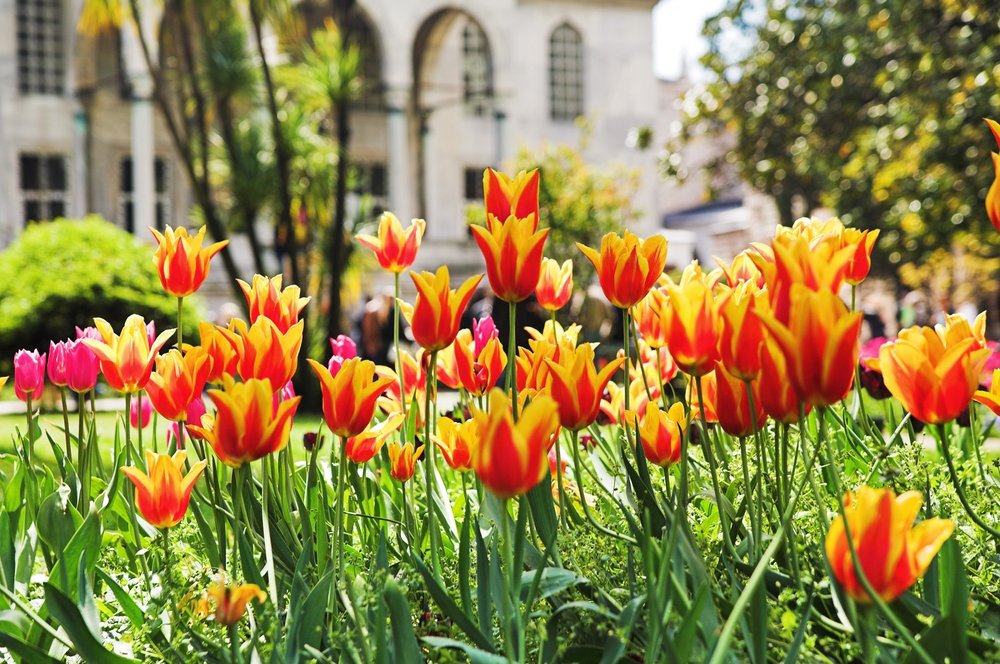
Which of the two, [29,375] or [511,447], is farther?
[29,375]

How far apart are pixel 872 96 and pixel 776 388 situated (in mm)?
9100

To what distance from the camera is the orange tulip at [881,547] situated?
96 centimetres

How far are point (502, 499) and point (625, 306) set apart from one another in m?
0.52

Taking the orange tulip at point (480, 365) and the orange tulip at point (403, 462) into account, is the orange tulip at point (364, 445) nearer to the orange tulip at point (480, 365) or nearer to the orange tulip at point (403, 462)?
the orange tulip at point (403, 462)

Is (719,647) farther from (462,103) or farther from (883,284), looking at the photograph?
(883,284)

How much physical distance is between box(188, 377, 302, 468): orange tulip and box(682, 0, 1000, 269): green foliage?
7.79 metres

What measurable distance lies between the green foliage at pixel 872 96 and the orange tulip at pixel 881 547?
783cm

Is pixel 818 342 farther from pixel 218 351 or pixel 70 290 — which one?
pixel 70 290

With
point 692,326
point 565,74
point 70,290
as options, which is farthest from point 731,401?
point 565,74

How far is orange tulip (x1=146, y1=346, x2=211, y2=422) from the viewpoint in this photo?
1601 mm

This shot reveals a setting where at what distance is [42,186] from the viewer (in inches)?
922

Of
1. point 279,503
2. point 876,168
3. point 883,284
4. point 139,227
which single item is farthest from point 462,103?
point 279,503

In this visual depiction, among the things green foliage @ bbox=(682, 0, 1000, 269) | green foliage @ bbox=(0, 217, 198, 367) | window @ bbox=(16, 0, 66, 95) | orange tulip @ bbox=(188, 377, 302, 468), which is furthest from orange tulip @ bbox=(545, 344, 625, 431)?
window @ bbox=(16, 0, 66, 95)

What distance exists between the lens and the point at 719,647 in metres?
1.00
